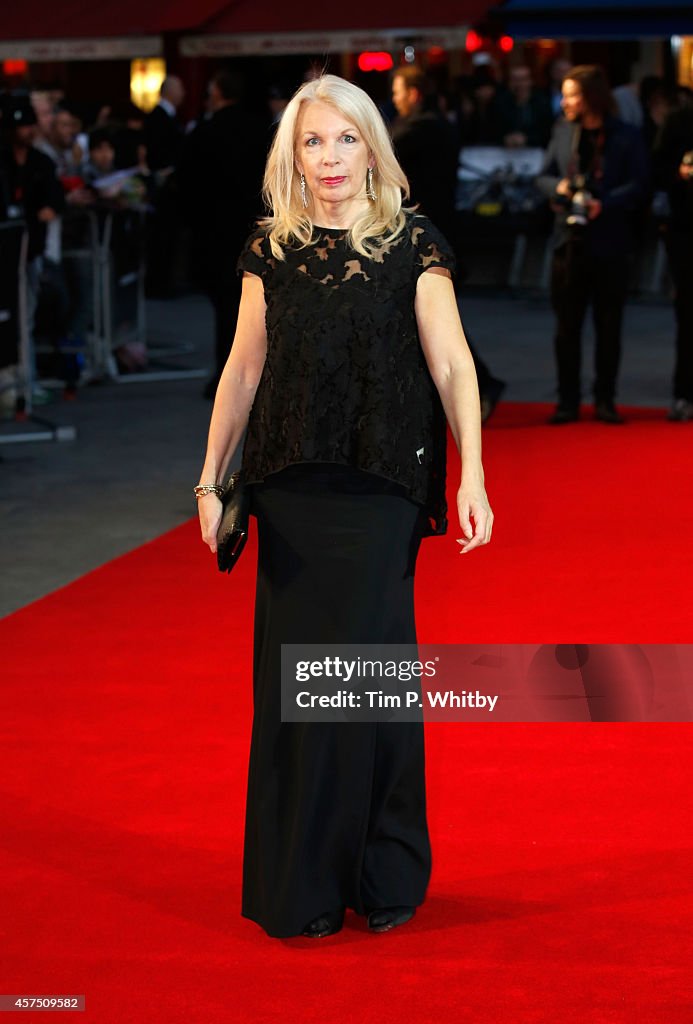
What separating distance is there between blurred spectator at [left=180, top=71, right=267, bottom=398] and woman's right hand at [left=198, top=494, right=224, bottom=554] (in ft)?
20.1

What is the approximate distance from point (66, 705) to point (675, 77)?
18.7 metres

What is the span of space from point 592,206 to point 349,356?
6188 millimetres

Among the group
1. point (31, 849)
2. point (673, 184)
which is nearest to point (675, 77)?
point (673, 184)

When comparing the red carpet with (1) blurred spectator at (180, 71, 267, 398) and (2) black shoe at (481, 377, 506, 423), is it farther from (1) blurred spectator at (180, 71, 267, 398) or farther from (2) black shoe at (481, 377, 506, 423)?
(1) blurred spectator at (180, 71, 267, 398)

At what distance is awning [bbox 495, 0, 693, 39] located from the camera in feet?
49.8

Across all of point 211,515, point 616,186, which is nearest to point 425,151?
point 616,186

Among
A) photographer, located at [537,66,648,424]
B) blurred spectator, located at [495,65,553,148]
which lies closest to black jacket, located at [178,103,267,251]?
photographer, located at [537,66,648,424]

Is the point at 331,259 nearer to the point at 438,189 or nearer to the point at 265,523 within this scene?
the point at 265,523

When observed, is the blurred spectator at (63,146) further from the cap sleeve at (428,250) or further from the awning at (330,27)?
the cap sleeve at (428,250)

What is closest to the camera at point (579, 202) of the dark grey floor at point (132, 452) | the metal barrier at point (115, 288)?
the dark grey floor at point (132, 452)

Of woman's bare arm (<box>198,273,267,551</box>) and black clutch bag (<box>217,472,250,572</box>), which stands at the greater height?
woman's bare arm (<box>198,273,267,551</box>)

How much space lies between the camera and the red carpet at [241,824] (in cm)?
368

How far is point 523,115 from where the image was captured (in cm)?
1878

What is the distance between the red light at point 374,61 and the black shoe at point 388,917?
23.4 meters
